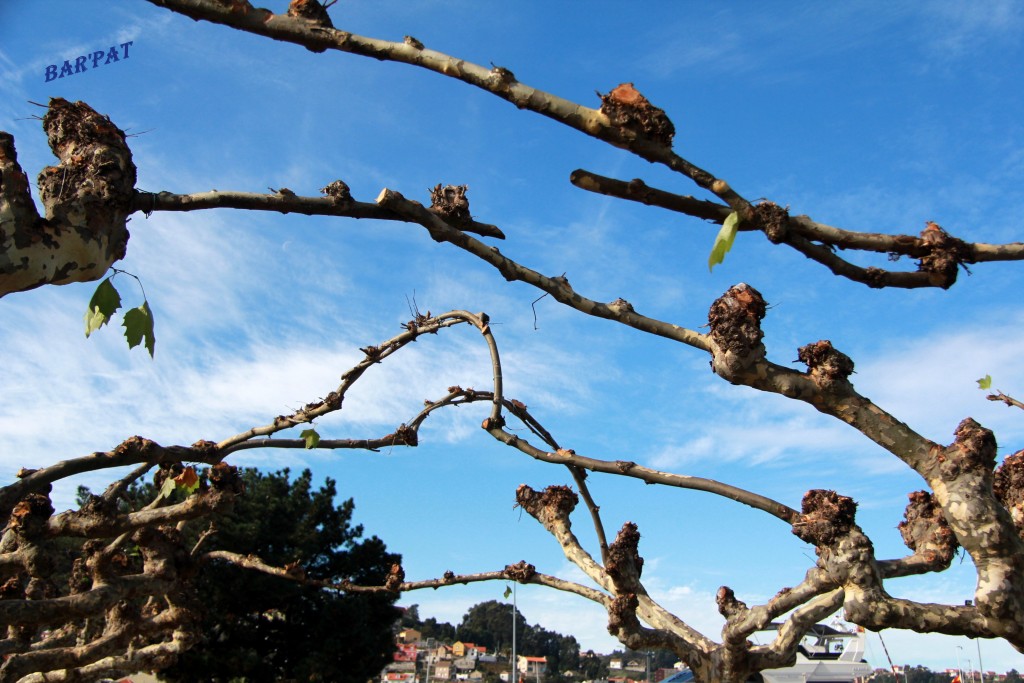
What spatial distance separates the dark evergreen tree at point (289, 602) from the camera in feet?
74.3

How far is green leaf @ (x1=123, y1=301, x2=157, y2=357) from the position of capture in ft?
10.6

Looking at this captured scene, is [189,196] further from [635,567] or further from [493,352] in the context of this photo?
[635,567]

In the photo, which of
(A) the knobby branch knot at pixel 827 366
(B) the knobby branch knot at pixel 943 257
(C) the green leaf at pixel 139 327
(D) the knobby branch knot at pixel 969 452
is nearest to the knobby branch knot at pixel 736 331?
(A) the knobby branch knot at pixel 827 366

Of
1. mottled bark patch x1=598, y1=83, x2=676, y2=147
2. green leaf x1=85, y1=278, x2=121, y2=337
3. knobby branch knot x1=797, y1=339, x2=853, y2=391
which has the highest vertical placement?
mottled bark patch x1=598, y1=83, x2=676, y2=147

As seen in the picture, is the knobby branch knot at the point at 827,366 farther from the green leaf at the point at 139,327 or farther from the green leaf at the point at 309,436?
the green leaf at the point at 309,436

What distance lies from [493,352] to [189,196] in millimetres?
2169

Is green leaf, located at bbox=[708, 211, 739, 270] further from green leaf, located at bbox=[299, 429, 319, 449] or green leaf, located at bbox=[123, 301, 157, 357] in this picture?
green leaf, located at bbox=[299, 429, 319, 449]

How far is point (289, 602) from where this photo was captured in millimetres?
24109

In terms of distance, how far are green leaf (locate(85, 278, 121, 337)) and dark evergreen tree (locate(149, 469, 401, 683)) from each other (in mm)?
20423

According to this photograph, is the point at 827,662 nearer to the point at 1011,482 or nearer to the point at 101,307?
the point at 1011,482

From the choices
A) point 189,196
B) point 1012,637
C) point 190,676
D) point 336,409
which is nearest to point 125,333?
point 189,196

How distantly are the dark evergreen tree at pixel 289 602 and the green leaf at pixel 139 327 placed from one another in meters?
20.5

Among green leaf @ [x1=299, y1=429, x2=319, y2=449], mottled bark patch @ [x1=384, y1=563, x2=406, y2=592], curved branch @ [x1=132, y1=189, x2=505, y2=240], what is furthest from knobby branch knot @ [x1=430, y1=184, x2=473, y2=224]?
mottled bark patch @ [x1=384, y1=563, x2=406, y2=592]

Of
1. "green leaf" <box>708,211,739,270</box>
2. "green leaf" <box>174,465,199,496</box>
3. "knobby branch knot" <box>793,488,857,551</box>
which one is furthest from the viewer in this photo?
"green leaf" <box>174,465,199,496</box>
